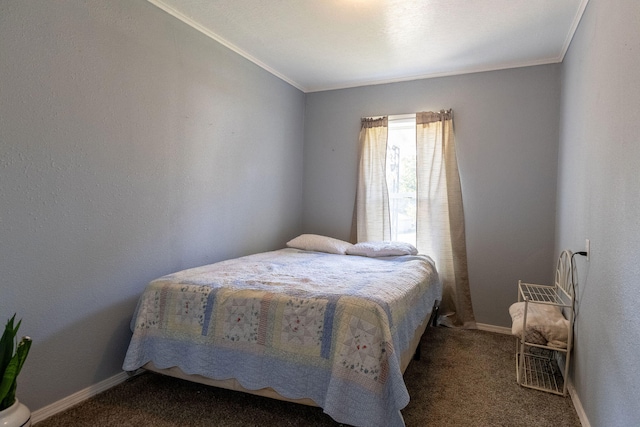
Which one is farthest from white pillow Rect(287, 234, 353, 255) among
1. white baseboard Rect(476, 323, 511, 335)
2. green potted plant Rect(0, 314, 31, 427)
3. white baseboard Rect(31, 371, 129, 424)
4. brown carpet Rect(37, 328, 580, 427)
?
green potted plant Rect(0, 314, 31, 427)

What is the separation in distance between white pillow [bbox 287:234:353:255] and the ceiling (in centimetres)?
171

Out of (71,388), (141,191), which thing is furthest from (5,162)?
(71,388)

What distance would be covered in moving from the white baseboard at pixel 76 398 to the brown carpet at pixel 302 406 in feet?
0.10

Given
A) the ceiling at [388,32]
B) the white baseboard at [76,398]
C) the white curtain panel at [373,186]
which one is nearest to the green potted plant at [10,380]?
the white baseboard at [76,398]

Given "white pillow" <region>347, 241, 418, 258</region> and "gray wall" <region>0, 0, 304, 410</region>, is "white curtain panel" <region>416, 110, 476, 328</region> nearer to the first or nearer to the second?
"white pillow" <region>347, 241, 418, 258</region>

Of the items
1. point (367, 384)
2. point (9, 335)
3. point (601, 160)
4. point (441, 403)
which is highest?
point (601, 160)

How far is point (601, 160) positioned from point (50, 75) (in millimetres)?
2832

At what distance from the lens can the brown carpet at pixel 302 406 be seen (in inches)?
71.7

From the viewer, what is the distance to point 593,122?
1.96 metres

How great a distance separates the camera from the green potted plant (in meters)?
1.37

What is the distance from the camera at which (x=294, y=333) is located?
1702 mm

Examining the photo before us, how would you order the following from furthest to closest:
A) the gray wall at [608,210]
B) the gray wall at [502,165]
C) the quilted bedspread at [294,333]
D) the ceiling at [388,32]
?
the gray wall at [502,165] → the ceiling at [388,32] → the quilted bedspread at [294,333] → the gray wall at [608,210]

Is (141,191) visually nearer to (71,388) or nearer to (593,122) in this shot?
(71,388)

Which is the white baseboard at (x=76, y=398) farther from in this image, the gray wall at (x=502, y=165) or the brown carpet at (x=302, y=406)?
the gray wall at (x=502, y=165)
